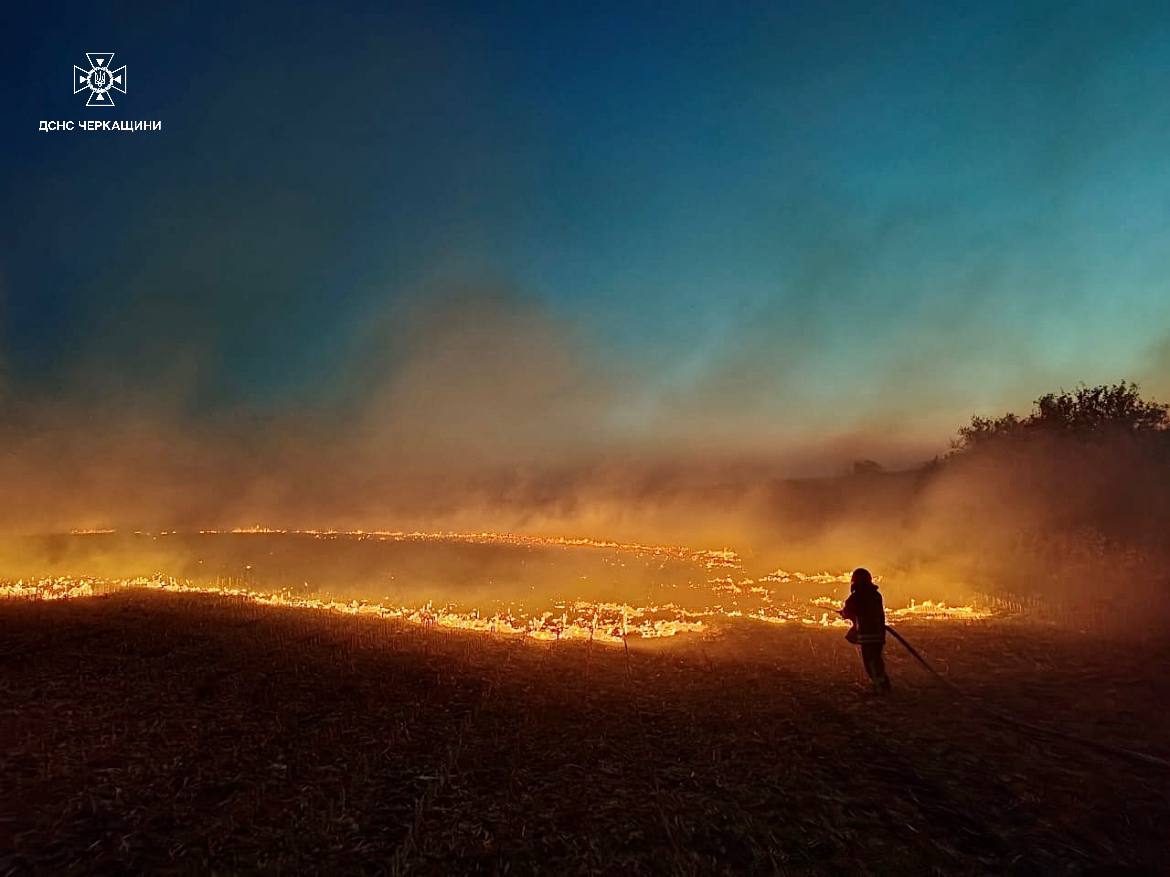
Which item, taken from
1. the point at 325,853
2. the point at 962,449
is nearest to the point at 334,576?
the point at 325,853

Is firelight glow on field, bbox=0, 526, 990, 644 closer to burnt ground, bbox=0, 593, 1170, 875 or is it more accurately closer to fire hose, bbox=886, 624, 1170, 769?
burnt ground, bbox=0, 593, 1170, 875

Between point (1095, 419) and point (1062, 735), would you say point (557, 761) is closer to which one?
point (1062, 735)

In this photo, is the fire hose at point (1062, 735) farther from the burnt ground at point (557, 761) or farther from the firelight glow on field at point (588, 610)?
the firelight glow on field at point (588, 610)

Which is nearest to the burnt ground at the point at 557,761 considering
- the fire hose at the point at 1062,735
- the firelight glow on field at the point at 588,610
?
the fire hose at the point at 1062,735

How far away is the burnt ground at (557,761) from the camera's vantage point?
995cm

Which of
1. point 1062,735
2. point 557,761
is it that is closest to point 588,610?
point 557,761

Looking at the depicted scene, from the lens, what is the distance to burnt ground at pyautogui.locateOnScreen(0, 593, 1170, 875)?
995cm

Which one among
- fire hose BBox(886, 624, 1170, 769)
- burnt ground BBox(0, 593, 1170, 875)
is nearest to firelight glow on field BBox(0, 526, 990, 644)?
burnt ground BBox(0, 593, 1170, 875)

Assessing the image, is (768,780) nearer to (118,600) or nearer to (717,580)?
(118,600)

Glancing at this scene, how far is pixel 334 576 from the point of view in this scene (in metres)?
50.7

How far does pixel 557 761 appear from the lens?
13.4 meters

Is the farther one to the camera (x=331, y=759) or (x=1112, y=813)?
(x=331, y=759)

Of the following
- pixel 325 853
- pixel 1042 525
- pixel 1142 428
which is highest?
pixel 1142 428

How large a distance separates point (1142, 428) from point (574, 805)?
52.2 meters
